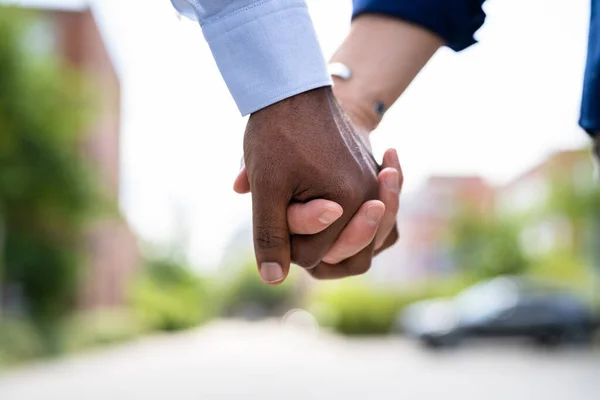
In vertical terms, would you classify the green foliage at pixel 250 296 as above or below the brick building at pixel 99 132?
below

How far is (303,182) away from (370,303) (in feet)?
85.5

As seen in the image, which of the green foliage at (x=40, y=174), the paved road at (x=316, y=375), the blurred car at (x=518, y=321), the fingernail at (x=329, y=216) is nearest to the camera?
the fingernail at (x=329, y=216)

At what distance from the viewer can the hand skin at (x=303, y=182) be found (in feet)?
3.85

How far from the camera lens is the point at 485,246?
31922 mm

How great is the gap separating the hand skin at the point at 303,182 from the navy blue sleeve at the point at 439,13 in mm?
381

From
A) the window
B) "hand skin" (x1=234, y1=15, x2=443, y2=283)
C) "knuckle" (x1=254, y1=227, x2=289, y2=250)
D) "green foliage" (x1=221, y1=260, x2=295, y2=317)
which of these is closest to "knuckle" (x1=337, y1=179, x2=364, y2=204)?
"knuckle" (x1=254, y1=227, x2=289, y2=250)

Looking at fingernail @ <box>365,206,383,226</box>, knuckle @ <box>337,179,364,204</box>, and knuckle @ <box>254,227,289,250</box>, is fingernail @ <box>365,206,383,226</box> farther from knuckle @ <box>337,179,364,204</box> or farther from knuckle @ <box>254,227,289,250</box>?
knuckle @ <box>254,227,289,250</box>

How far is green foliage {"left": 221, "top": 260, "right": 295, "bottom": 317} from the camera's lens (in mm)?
53781

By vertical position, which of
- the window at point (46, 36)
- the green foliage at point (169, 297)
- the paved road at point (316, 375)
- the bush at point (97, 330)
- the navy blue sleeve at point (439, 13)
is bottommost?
the green foliage at point (169, 297)

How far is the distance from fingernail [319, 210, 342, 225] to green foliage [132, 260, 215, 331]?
2857 centimetres

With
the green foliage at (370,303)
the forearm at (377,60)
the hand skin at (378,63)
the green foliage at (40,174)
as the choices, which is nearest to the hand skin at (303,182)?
the hand skin at (378,63)

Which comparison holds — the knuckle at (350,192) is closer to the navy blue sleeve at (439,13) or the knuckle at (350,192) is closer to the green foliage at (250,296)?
the navy blue sleeve at (439,13)

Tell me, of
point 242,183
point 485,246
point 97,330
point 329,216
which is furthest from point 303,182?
point 485,246

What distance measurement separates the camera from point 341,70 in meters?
1.63
